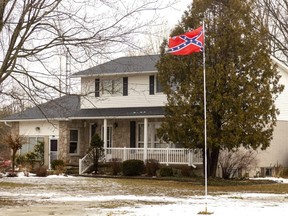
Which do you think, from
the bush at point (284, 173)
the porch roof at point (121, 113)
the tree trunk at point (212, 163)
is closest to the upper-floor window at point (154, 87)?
the porch roof at point (121, 113)

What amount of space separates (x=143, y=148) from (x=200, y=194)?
11178 mm

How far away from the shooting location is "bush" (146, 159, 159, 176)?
30688mm

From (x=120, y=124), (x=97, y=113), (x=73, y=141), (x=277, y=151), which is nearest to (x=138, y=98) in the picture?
(x=120, y=124)

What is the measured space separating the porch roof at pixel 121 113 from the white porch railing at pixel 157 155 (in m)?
1.93

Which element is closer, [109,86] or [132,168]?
[109,86]

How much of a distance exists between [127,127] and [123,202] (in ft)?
53.9

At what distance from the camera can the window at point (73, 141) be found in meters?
36.1

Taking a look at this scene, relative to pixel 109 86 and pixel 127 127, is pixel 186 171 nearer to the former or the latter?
pixel 127 127

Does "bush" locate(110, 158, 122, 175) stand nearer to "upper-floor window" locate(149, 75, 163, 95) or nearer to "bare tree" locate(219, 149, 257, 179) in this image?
"upper-floor window" locate(149, 75, 163, 95)

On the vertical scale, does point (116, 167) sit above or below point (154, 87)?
below

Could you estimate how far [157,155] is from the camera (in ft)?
105

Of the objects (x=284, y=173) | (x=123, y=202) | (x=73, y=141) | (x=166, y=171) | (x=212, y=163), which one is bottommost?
(x=123, y=202)

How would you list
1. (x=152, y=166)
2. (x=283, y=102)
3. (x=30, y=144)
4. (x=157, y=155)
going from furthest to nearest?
(x=30, y=144) < (x=283, y=102) < (x=157, y=155) < (x=152, y=166)

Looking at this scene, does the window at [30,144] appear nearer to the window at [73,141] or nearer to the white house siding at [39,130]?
the white house siding at [39,130]
